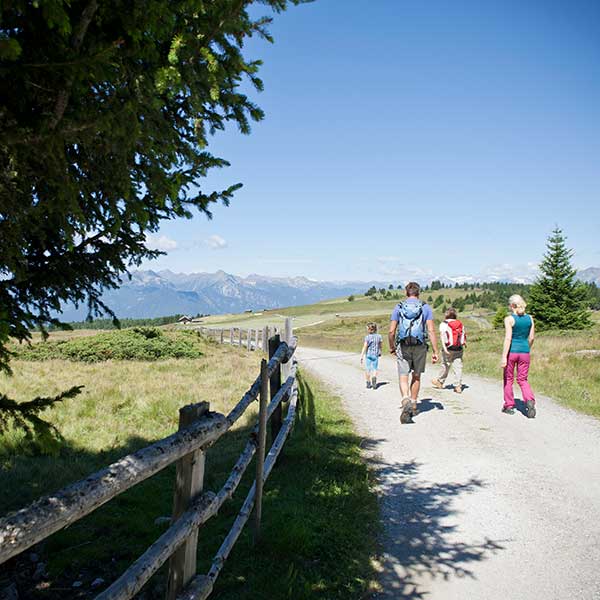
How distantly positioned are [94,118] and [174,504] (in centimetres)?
231

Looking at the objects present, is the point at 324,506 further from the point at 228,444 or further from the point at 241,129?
the point at 241,129

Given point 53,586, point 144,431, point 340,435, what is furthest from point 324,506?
point 144,431

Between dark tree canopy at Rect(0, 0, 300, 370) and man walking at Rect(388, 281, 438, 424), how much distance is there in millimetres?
5746

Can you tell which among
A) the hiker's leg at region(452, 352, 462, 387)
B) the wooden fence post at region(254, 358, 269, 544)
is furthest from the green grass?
the wooden fence post at region(254, 358, 269, 544)

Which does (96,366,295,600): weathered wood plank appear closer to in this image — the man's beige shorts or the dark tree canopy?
the dark tree canopy

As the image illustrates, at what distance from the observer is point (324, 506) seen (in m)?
4.84

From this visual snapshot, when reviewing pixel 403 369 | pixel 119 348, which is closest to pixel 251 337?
pixel 119 348

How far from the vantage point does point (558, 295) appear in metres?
41.2

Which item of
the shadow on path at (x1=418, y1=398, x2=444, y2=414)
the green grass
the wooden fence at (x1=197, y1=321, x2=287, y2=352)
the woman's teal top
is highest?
the woman's teal top

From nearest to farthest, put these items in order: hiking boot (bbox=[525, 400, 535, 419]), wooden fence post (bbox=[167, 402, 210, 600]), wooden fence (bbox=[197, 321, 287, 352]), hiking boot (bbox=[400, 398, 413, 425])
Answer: wooden fence post (bbox=[167, 402, 210, 600]), hiking boot (bbox=[400, 398, 413, 425]), hiking boot (bbox=[525, 400, 535, 419]), wooden fence (bbox=[197, 321, 287, 352])

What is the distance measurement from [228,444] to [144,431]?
1.70 m

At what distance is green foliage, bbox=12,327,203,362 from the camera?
1834 centimetres

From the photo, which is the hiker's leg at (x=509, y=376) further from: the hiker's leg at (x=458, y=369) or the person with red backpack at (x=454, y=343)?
the hiker's leg at (x=458, y=369)

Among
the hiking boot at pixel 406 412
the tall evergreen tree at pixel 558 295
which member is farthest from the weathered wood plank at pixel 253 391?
the tall evergreen tree at pixel 558 295
